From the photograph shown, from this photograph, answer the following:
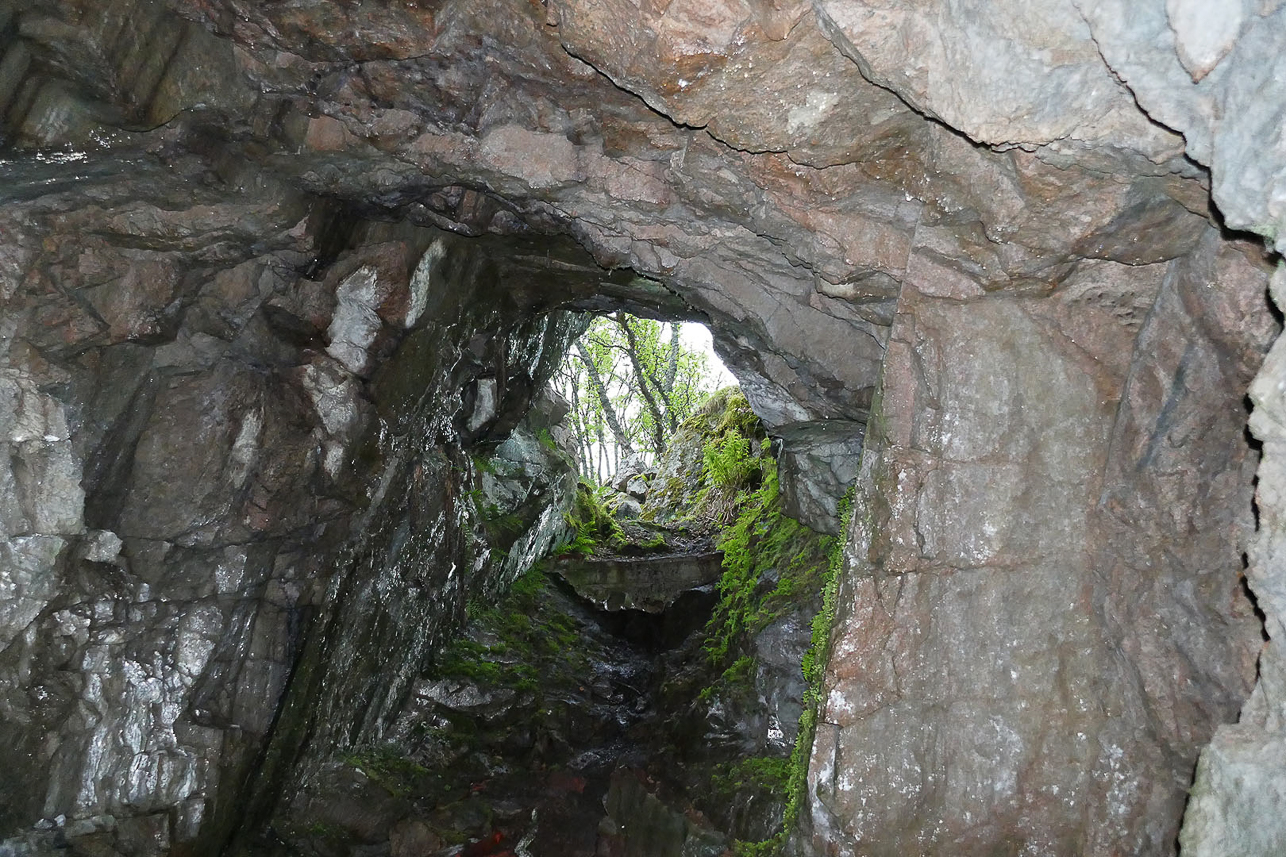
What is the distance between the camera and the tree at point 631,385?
20.8 m

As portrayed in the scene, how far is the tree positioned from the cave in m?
11.7

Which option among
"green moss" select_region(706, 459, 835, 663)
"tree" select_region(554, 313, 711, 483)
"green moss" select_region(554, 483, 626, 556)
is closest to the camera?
"green moss" select_region(706, 459, 835, 663)

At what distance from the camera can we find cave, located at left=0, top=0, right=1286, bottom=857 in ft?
12.3

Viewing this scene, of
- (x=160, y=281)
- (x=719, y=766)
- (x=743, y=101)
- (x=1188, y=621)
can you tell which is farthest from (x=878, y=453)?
(x=160, y=281)

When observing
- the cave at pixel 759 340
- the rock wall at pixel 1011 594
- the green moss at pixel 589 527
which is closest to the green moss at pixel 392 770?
the cave at pixel 759 340

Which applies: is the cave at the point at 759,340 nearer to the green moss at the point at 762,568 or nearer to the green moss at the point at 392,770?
the green moss at the point at 392,770

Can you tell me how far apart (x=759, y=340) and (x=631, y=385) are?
15.2 m

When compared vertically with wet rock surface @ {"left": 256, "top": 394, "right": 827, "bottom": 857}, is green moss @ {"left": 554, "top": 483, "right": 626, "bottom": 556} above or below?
above

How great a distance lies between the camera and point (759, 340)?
7.62 meters

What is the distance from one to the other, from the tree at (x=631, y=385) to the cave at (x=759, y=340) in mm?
11750

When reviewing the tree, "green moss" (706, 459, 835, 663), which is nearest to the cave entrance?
the tree

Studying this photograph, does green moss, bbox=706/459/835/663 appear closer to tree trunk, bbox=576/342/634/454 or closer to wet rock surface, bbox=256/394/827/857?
wet rock surface, bbox=256/394/827/857

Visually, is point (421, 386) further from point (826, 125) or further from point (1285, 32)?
point (1285, 32)

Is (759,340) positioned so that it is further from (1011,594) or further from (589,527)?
(589,527)
